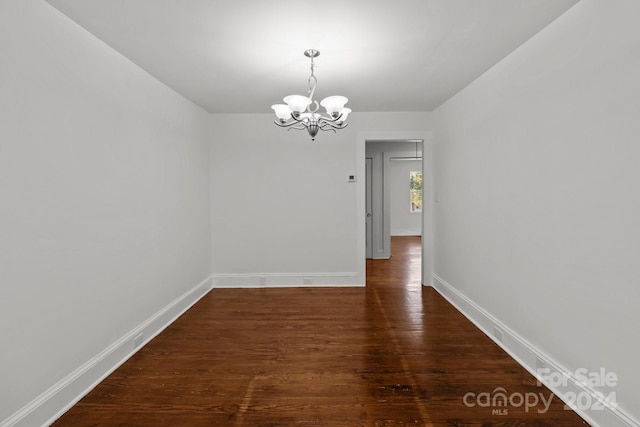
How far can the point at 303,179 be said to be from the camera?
182 inches

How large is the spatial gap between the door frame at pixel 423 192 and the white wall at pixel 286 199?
0.03 metres

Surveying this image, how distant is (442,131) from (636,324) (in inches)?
121

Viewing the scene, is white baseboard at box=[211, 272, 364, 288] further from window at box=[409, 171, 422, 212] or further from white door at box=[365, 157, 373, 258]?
window at box=[409, 171, 422, 212]

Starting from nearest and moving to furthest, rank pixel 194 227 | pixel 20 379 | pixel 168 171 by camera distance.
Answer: pixel 20 379 → pixel 168 171 → pixel 194 227

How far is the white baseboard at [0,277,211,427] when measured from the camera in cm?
178

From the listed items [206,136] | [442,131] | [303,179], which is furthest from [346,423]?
[206,136]

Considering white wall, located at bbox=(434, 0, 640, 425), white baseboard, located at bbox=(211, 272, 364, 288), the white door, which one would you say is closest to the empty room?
white wall, located at bbox=(434, 0, 640, 425)

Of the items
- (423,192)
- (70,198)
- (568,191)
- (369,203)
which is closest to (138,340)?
(70,198)

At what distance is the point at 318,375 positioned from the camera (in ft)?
7.79

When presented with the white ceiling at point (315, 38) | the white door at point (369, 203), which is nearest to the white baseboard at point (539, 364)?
the white ceiling at point (315, 38)

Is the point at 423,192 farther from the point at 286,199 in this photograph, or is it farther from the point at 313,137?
the point at 313,137

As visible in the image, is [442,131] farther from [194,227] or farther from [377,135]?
[194,227]

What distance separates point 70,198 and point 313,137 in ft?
6.04

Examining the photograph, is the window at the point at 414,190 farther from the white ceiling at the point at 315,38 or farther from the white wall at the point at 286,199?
the white ceiling at the point at 315,38
